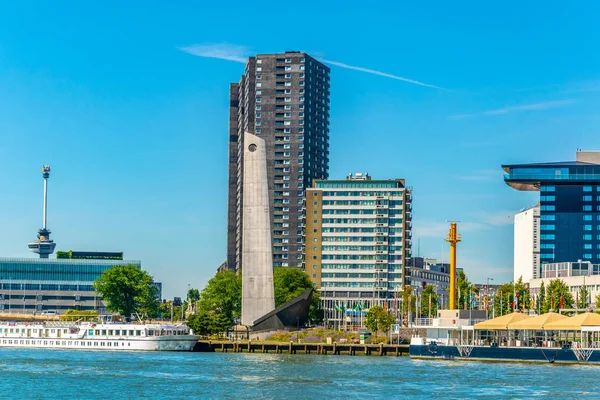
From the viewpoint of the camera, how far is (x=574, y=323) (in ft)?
462

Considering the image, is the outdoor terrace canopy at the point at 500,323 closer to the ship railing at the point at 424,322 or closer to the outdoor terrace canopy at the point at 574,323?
the outdoor terrace canopy at the point at 574,323

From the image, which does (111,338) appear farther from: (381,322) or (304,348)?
(381,322)

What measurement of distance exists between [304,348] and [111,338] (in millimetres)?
34392

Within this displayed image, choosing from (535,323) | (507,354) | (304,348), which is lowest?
(304,348)

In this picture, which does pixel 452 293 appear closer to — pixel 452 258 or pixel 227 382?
pixel 452 258

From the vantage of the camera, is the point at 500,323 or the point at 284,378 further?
the point at 500,323

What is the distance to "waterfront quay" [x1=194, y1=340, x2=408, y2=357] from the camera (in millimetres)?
172125

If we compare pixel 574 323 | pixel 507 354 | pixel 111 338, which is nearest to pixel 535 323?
pixel 574 323

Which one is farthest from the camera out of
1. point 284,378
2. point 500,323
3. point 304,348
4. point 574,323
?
point 304,348

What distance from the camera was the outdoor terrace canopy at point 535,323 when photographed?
464 feet

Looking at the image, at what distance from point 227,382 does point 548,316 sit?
5060 centimetres

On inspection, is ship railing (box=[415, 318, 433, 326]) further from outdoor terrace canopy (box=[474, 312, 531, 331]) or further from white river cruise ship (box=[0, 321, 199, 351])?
white river cruise ship (box=[0, 321, 199, 351])

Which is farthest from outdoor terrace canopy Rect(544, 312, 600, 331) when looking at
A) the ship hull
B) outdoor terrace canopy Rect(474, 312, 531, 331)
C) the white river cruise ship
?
the white river cruise ship

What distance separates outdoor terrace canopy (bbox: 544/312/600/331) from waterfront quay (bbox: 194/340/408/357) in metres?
34.2
